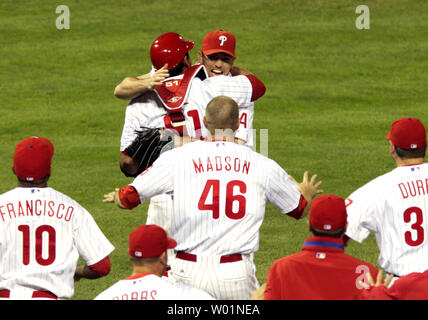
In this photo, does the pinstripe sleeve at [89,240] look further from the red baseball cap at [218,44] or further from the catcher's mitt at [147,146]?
the red baseball cap at [218,44]

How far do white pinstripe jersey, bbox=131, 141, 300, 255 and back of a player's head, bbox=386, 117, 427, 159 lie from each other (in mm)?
957

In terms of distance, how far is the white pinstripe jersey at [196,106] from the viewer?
8.61m

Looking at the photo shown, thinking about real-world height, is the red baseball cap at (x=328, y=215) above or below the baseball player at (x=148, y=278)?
above

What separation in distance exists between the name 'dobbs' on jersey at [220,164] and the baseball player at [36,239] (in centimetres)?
96

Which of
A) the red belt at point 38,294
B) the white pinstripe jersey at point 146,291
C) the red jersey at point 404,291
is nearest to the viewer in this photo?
the white pinstripe jersey at point 146,291

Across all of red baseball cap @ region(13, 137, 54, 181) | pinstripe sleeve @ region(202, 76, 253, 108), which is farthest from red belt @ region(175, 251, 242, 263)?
pinstripe sleeve @ region(202, 76, 253, 108)

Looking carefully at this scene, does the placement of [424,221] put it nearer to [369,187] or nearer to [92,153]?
[369,187]

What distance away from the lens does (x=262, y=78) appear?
2334cm

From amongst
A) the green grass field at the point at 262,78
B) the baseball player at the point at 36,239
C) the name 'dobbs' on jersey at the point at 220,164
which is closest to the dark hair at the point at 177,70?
the name 'dobbs' on jersey at the point at 220,164

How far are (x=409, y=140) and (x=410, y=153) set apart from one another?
105 mm

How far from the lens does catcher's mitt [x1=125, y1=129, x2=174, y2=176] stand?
8805 millimetres

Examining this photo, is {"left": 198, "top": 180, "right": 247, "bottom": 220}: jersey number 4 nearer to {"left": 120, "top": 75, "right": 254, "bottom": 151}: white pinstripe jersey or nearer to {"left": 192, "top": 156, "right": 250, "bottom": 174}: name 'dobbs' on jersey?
{"left": 192, "top": 156, "right": 250, "bottom": 174}: name 'dobbs' on jersey

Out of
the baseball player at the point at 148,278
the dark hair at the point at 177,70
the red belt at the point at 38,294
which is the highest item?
the dark hair at the point at 177,70

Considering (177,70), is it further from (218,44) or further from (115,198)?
(115,198)
